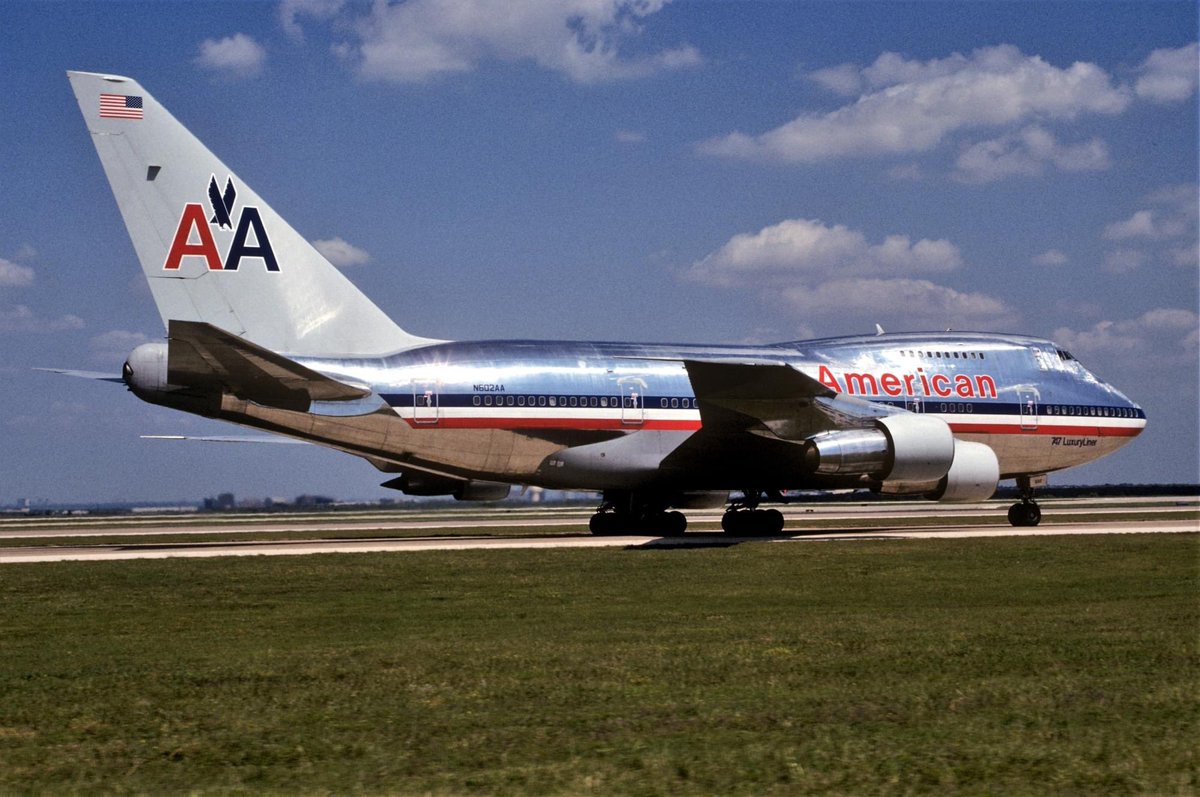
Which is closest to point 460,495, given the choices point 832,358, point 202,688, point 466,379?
point 466,379

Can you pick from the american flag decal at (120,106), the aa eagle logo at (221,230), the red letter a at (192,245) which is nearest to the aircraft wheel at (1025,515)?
the aa eagle logo at (221,230)

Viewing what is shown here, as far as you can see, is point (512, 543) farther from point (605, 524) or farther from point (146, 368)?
point (146, 368)

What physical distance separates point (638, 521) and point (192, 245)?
12826 millimetres

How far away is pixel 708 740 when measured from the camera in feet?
24.7

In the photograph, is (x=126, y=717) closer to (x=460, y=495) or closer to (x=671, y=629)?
(x=671, y=629)

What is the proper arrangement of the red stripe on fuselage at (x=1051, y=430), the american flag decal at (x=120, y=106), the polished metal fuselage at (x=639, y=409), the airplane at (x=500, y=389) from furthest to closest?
the red stripe on fuselage at (x=1051, y=430), the polished metal fuselage at (x=639, y=409), the airplane at (x=500, y=389), the american flag decal at (x=120, y=106)

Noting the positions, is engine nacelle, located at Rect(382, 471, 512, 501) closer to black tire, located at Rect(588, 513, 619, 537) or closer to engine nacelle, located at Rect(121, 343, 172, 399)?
black tire, located at Rect(588, 513, 619, 537)

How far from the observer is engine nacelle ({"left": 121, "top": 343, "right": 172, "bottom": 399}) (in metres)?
26.0

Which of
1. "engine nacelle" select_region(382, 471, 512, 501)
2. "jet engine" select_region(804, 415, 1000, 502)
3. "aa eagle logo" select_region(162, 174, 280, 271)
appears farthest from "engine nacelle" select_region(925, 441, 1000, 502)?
"aa eagle logo" select_region(162, 174, 280, 271)

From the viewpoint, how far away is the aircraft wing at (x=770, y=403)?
28062mm

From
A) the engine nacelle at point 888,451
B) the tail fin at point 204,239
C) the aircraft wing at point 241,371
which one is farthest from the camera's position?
the engine nacelle at point 888,451

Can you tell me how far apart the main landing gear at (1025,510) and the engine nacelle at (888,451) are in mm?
7786

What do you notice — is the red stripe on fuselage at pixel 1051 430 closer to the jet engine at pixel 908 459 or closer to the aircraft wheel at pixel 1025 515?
the aircraft wheel at pixel 1025 515

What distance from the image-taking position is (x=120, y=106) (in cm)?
2675
